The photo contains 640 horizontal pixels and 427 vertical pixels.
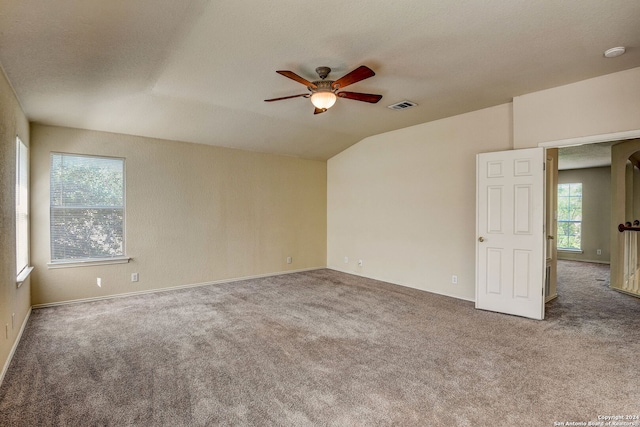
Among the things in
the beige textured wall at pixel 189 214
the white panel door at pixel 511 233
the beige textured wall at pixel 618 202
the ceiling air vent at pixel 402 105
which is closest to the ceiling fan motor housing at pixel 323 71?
the ceiling air vent at pixel 402 105

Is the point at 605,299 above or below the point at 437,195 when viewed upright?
below

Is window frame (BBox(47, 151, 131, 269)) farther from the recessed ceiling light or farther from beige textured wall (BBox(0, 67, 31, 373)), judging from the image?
the recessed ceiling light

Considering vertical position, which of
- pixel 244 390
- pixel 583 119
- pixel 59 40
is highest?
pixel 59 40

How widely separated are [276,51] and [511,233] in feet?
11.2

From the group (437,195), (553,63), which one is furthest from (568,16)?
(437,195)

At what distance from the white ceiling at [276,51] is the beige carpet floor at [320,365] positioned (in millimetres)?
2527

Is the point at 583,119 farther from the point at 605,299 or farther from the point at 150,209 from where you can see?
the point at 150,209

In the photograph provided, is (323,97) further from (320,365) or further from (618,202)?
(618,202)

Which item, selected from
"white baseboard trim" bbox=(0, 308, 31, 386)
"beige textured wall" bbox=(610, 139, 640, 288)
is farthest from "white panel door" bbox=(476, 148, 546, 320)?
"white baseboard trim" bbox=(0, 308, 31, 386)

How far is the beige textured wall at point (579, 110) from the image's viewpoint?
3227 millimetres

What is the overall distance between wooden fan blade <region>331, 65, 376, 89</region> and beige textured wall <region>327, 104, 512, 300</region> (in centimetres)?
258

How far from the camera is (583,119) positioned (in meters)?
3.49

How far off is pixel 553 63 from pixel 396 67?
1.50 meters

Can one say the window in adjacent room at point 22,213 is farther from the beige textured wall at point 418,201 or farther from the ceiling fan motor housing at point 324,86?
the beige textured wall at point 418,201
